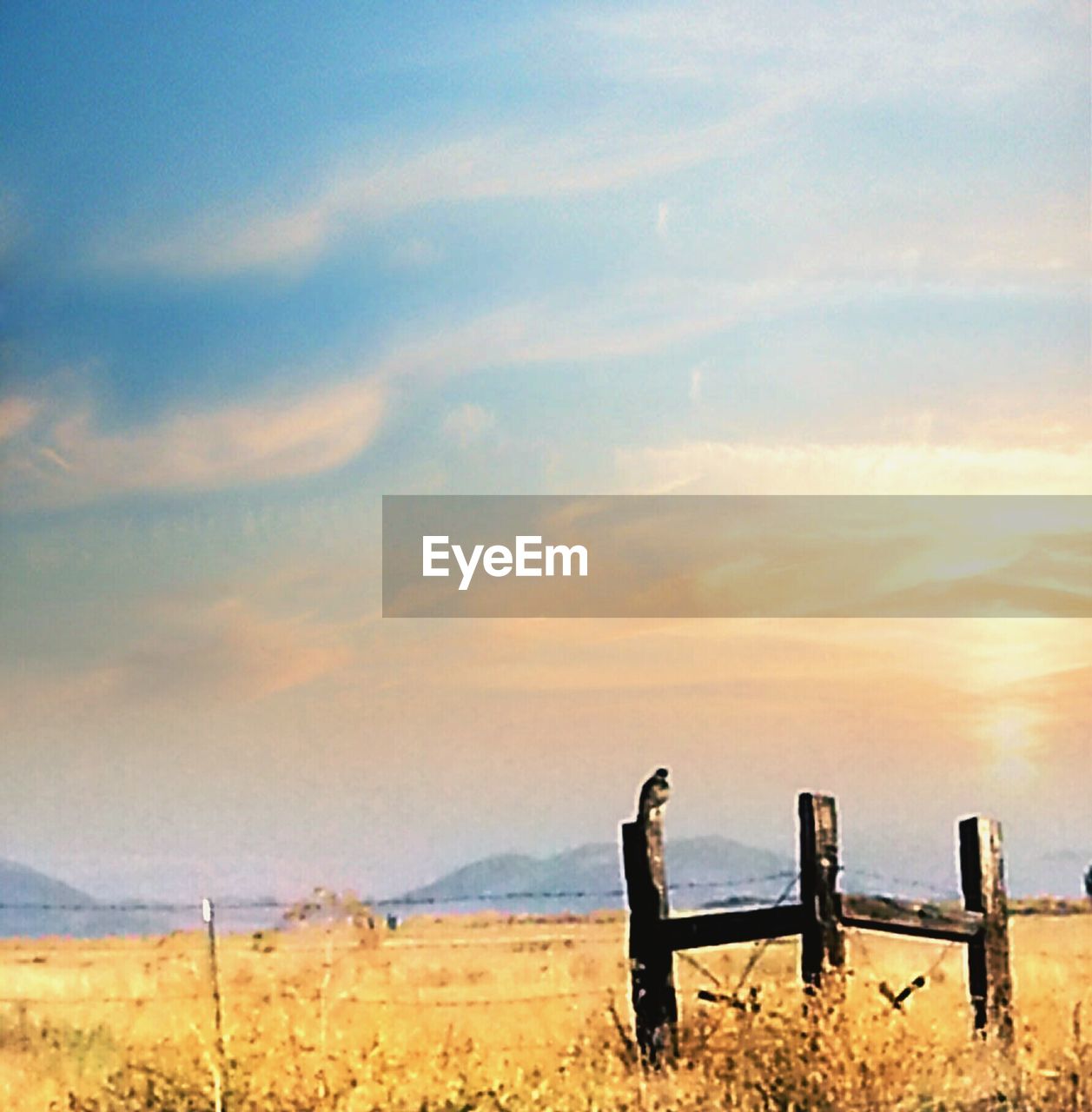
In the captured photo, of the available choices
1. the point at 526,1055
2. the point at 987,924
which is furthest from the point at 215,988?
the point at 987,924

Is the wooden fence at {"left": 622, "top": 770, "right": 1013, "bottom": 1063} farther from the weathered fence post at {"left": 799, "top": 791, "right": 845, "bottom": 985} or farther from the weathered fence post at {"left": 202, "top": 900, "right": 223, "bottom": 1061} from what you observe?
the weathered fence post at {"left": 202, "top": 900, "right": 223, "bottom": 1061}

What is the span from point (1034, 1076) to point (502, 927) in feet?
47.8

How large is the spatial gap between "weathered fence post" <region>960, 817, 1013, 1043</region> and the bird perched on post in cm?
171

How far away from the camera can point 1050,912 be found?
21.0 meters

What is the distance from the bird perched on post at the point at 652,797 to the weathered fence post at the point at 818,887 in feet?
2.20

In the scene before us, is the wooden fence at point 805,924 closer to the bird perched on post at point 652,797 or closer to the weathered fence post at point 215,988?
the bird perched on post at point 652,797

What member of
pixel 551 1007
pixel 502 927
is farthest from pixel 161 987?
pixel 502 927

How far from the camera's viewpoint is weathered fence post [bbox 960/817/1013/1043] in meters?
8.53

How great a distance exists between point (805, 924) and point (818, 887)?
0.60 feet

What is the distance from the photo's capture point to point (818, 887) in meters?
7.93

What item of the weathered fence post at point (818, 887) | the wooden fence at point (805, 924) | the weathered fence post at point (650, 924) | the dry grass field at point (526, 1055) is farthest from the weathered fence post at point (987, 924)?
the weathered fence post at point (650, 924)

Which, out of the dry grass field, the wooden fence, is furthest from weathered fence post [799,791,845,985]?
the dry grass field

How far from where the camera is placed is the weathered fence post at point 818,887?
786 centimetres

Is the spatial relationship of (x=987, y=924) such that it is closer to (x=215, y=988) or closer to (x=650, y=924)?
(x=650, y=924)
